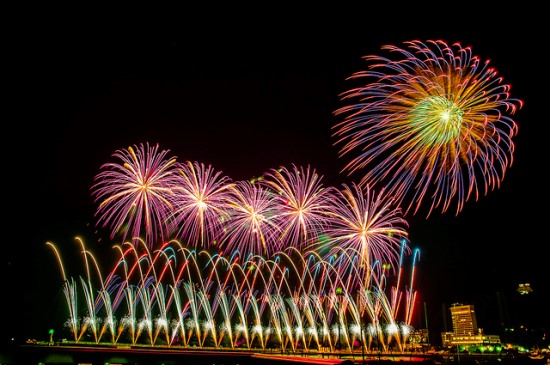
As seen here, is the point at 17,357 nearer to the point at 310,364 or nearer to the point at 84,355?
the point at 84,355

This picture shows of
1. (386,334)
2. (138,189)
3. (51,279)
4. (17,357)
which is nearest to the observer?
(138,189)

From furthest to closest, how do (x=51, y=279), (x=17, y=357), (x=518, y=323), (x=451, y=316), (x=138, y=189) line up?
(x=451, y=316), (x=518, y=323), (x=51, y=279), (x=17, y=357), (x=138, y=189)

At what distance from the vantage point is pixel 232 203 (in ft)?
109

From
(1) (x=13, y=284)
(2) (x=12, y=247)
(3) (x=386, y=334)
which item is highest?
(2) (x=12, y=247)

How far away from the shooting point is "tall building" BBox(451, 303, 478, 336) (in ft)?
431

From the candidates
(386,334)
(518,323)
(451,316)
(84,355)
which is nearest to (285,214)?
(84,355)

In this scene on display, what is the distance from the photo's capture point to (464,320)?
443ft

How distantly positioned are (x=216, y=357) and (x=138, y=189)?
1418 centimetres

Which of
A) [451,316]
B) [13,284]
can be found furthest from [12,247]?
[451,316]

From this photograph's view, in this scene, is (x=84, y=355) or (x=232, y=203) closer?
(x=232, y=203)

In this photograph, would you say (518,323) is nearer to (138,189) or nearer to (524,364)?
(524,364)

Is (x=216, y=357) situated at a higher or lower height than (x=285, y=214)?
lower

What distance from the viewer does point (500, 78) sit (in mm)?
23250

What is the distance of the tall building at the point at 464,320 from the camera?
431ft
